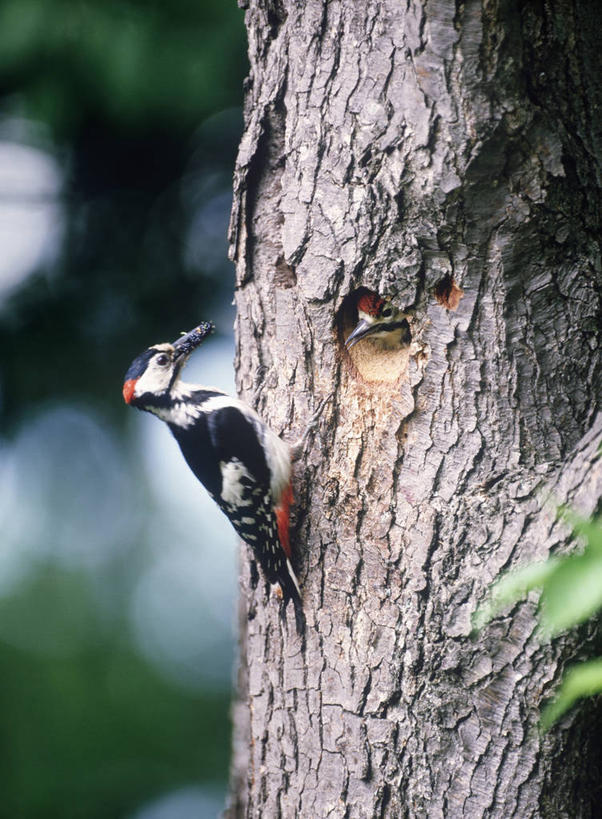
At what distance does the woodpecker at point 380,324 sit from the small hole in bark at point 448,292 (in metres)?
0.10

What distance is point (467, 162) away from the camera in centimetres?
183

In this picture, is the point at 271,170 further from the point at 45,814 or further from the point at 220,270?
the point at 45,814

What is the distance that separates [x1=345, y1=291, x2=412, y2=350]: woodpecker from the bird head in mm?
1031

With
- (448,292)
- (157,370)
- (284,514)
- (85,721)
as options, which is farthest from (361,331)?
(85,721)

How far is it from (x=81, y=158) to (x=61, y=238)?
1.38ft

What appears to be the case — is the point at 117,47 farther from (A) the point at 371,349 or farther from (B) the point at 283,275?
(A) the point at 371,349

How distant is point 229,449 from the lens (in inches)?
111

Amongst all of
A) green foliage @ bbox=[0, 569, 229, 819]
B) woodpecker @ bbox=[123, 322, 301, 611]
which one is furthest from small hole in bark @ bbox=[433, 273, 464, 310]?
green foliage @ bbox=[0, 569, 229, 819]

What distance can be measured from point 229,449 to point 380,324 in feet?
2.94

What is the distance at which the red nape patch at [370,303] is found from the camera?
208 cm

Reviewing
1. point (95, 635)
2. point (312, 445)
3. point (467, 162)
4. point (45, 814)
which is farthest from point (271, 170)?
point (45, 814)

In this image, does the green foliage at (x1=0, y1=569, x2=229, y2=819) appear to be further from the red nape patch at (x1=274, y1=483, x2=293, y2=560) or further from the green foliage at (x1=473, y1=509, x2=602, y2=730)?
the green foliage at (x1=473, y1=509, x2=602, y2=730)

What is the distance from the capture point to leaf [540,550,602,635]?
2.24ft

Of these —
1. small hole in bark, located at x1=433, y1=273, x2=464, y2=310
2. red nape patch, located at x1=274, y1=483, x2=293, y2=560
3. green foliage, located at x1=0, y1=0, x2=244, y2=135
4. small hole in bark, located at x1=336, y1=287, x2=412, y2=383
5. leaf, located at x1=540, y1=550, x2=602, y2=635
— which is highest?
green foliage, located at x1=0, y1=0, x2=244, y2=135
